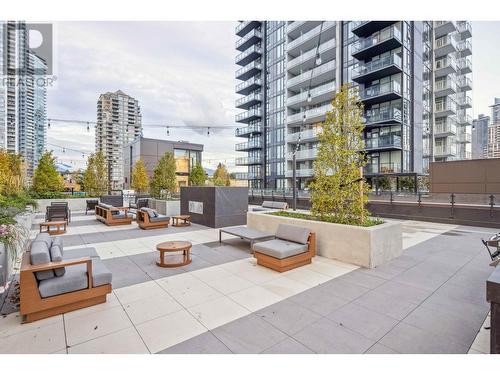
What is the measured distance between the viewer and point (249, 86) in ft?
125

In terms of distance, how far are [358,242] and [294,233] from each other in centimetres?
138

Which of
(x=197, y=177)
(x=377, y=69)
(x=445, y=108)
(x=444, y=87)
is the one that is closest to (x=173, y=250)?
(x=197, y=177)

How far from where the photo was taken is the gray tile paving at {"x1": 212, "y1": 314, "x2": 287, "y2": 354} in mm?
2609

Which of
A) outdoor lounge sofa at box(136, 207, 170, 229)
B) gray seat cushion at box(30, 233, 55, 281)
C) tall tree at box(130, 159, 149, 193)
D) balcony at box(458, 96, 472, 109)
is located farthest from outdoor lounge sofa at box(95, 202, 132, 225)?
balcony at box(458, 96, 472, 109)

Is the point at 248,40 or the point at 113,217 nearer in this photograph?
the point at 113,217

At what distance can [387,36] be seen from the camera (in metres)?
21.6

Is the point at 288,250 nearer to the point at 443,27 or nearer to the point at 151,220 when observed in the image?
the point at 151,220

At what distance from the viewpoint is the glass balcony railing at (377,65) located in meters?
21.0

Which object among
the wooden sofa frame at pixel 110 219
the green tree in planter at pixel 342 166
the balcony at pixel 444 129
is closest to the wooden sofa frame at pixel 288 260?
the green tree in planter at pixel 342 166

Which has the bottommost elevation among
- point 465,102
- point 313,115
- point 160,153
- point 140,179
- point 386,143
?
point 140,179

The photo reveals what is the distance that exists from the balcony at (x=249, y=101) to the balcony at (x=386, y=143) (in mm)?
19641
